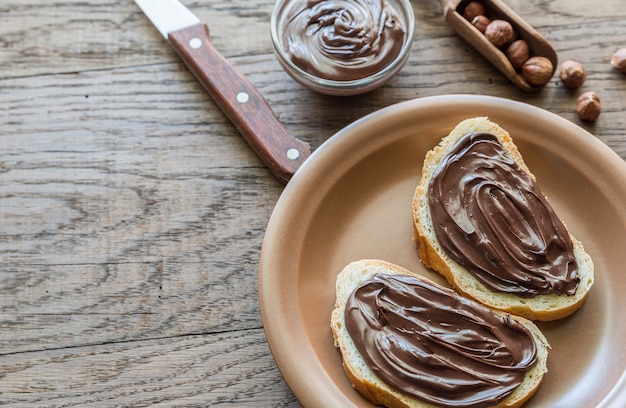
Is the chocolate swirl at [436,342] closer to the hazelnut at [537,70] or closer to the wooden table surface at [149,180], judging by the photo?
the wooden table surface at [149,180]

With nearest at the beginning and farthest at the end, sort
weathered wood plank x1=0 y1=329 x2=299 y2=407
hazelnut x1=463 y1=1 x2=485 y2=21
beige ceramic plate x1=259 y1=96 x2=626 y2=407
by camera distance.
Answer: beige ceramic plate x1=259 y1=96 x2=626 y2=407, weathered wood plank x1=0 y1=329 x2=299 y2=407, hazelnut x1=463 y1=1 x2=485 y2=21

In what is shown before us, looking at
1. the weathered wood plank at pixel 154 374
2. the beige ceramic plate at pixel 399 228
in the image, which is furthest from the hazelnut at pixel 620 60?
the weathered wood plank at pixel 154 374

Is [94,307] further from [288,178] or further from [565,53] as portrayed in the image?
[565,53]

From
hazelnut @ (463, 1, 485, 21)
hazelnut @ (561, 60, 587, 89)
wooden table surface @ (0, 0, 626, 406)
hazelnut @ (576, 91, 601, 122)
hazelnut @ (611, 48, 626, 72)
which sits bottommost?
wooden table surface @ (0, 0, 626, 406)

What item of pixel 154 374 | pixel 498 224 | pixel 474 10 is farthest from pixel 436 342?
pixel 474 10

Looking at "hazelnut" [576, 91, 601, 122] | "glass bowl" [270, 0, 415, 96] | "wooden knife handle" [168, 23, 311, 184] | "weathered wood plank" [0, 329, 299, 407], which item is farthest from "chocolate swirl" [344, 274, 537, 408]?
"hazelnut" [576, 91, 601, 122]

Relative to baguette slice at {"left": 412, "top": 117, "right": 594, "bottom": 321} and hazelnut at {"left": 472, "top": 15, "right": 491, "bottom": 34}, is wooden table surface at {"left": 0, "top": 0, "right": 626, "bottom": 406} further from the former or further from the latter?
baguette slice at {"left": 412, "top": 117, "right": 594, "bottom": 321}

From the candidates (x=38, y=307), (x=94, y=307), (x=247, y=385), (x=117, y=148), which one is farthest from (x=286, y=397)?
(x=117, y=148)
